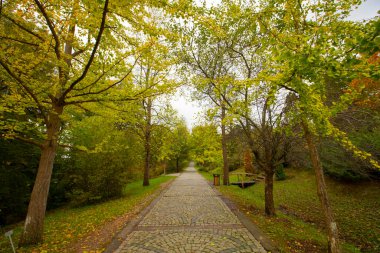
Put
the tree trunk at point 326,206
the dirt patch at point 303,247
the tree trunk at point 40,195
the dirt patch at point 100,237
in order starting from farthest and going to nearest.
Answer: the tree trunk at point 40,195
the dirt patch at point 100,237
the dirt patch at point 303,247
the tree trunk at point 326,206

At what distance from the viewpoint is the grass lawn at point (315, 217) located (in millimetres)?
5645

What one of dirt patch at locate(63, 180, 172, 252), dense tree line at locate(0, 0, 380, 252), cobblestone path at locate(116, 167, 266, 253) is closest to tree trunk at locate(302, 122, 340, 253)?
dense tree line at locate(0, 0, 380, 252)

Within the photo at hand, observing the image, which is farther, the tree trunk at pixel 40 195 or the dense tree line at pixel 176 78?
the tree trunk at pixel 40 195

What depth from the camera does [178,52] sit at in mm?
9078

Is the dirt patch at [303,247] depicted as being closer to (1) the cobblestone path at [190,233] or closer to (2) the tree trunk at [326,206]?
(2) the tree trunk at [326,206]

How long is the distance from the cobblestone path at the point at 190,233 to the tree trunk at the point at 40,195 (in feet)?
8.71

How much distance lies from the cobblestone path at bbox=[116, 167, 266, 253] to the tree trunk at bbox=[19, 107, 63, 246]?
105 inches

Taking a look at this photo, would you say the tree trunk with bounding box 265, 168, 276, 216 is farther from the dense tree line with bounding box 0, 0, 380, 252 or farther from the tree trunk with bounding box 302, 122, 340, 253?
the tree trunk with bounding box 302, 122, 340, 253

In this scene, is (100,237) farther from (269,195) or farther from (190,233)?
(269,195)

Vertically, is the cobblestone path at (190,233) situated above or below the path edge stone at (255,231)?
below

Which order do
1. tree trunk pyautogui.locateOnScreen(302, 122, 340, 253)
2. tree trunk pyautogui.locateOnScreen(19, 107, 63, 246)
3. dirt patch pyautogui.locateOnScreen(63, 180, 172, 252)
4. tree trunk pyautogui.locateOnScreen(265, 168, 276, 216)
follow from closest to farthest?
tree trunk pyautogui.locateOnScreen(302, 122, 340, 253) < dirt patch pyautogui.locateOnScreen(63, 180, 172, 252) < tree trunk pyautogui.locateOnScreen(19, 107, 63, 246) < tree trunk pyautogui.locateOnScreen(265, 168, 276, 216)

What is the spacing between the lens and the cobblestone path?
4.85 meters

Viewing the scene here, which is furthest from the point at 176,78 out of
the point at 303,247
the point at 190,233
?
the point at 303,247

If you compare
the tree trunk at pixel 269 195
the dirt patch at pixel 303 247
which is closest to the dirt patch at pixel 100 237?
the dirt patch at pixel 303 247
